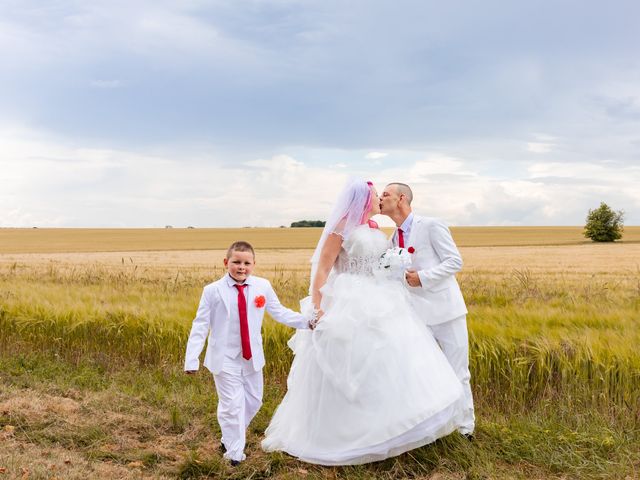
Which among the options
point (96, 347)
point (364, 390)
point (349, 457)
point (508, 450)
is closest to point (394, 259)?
point (364, 390)

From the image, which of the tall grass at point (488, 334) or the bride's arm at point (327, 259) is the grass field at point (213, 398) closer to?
the tall grass at point (488, 334)

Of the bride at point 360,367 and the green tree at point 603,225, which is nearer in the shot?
the bride at point 360,367

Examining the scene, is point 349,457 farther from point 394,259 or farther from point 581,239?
point 581,239

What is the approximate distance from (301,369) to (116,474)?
1.71 metres

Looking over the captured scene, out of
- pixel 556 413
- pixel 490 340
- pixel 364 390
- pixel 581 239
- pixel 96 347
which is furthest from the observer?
pixel 581 239

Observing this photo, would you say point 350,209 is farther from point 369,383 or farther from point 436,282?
point 369,383

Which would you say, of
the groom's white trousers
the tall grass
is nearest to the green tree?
the tall grass

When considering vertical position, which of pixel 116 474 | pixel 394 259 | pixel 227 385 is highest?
pixel 394 259

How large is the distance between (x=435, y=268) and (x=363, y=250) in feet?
2.43

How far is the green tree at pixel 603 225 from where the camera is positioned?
70125 millimetres

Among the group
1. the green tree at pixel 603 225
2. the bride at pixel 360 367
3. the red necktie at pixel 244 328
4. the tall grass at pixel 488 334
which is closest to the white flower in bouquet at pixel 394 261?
the bride at pixel 360 367

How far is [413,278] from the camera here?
5.48 meters

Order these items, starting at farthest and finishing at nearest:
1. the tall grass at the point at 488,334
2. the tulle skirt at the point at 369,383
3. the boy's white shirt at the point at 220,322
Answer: the tall grass at the point at 488,334
the boy's white shirt at the point at 220,322
the tulle skirt at the point at 369,383

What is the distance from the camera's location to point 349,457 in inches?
191
